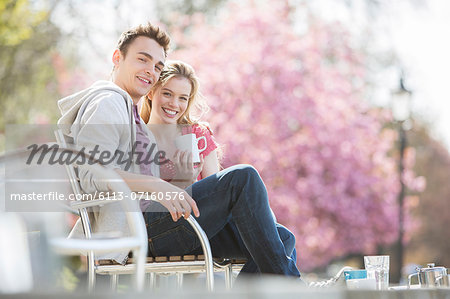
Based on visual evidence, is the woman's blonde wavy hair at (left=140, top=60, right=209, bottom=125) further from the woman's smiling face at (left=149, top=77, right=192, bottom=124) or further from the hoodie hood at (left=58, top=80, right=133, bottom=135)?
the hoodie hood at (left=58, top=80, right=133, bottom=135)

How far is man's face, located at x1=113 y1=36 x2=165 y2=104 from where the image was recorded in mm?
2895

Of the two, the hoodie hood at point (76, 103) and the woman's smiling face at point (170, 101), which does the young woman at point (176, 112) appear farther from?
the hoodie hood at point (76, 103)

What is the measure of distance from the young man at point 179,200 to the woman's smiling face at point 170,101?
1.34 feet

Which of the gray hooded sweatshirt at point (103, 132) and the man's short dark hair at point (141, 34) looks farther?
the man's short dark hair at point (141, 34)

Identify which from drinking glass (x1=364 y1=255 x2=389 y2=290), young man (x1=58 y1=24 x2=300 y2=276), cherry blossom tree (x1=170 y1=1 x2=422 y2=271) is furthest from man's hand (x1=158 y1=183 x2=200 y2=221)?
cherry blossom tree (x1=170 y1=1 x2=422 y2=271)

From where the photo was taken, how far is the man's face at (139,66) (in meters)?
2.89

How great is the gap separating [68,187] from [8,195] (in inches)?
24.7

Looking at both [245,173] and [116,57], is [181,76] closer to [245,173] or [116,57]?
[116,57]

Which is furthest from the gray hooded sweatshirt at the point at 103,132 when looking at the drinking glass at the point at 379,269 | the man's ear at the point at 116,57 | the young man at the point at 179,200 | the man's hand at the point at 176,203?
the drinking glass at the point at 379,269

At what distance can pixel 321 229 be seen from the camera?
11.2 m

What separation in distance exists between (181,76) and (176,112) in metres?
0.18

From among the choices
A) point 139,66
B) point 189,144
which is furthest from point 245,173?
point 139,66

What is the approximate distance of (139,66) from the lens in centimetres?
290

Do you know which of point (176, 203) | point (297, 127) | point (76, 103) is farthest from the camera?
point (297, 127)
